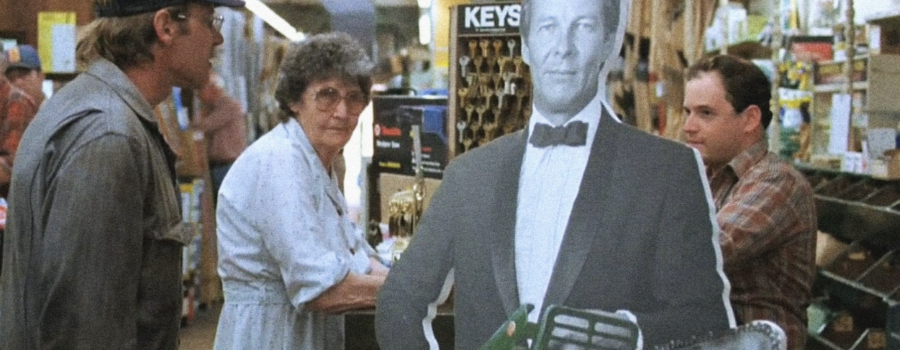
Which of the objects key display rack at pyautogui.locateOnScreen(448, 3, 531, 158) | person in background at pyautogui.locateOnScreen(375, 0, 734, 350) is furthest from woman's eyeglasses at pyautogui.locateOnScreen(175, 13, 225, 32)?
key display rack at pyautogui.locateOnScreen(448, 3, 531, 158)

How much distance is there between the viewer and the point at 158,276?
262cm

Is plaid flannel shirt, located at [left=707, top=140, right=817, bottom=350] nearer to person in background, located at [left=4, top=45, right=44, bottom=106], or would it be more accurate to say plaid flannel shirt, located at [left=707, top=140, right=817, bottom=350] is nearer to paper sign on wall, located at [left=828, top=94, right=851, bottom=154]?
paper sign on wall, located at [left=828, top=94, right=851, bottom=154]

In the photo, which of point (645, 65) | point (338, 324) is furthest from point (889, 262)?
point (338, 324)

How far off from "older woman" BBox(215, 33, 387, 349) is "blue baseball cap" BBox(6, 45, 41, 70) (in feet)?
15.8

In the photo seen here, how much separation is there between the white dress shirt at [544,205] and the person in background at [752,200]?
606mm

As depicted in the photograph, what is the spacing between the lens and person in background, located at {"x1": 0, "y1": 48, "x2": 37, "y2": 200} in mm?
5961

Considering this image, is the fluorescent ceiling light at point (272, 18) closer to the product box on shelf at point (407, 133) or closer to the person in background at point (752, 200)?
the product box on shelf at point (407, 133)

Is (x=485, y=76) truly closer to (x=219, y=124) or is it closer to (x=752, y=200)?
(x=752, y=200)

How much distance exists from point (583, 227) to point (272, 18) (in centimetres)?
995

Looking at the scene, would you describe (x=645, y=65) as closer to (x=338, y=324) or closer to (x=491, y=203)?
(x=338, y=324)

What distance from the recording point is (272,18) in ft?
38.5

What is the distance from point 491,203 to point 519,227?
65 millimetres

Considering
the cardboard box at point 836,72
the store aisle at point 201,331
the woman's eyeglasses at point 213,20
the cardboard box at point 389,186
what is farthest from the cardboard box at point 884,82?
the store aisle at point 201,331

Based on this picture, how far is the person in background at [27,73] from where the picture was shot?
7.37 meters
